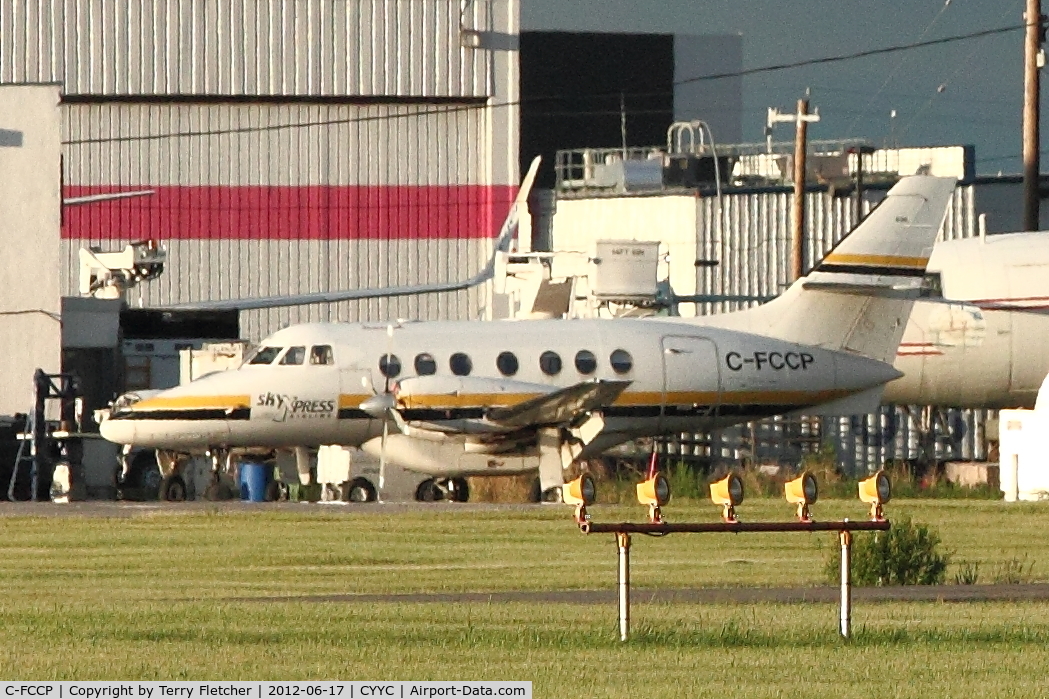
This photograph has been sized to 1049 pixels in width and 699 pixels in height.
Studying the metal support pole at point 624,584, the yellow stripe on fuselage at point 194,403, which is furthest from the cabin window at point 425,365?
the metal support pole at point 624,584

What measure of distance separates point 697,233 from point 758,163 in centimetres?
1190

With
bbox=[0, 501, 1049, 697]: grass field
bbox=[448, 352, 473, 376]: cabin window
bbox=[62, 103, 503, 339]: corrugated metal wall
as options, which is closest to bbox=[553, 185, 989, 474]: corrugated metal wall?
bbox=[62, 103, 503, 339]: corrugated metal wall

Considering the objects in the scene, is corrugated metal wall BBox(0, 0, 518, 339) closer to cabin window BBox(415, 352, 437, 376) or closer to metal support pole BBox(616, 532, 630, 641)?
cabin window BBox(415, 352, 437, 376)

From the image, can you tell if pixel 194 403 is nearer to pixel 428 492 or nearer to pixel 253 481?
pixel 428 492

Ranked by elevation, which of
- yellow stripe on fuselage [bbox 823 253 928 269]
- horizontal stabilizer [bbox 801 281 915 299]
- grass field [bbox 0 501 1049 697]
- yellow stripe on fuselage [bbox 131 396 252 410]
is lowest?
grass field [bbox 0 501 1049 697]

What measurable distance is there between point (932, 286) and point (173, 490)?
13.0 metres

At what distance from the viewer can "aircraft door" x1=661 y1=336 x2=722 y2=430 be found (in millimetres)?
36625

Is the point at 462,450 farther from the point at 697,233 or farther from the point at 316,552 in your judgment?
the point at 697,233

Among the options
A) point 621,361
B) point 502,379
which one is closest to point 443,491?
point 502,379

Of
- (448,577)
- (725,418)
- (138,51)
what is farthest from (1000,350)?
(138,51)

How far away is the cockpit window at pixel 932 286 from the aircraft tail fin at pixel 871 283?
3004mm

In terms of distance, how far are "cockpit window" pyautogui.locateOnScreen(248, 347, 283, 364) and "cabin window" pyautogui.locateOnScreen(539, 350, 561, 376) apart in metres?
3.93

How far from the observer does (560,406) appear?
113ft

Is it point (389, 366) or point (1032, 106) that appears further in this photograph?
point (1032, 106)
